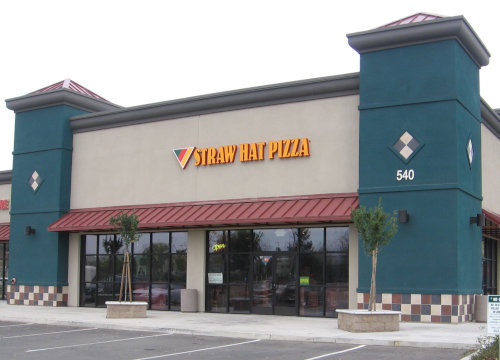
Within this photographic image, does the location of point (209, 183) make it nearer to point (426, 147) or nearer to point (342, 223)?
point (342, 223)

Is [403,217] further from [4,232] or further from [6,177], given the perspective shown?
[6,177]

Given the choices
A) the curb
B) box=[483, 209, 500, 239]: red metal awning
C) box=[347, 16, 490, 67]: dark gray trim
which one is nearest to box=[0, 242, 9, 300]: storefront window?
the curb

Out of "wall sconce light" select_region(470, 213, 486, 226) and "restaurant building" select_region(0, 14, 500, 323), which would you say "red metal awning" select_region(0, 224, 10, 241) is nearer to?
"restaurant building" select_region(0, 14, 500, 323)

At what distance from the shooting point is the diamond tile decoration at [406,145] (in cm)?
2088

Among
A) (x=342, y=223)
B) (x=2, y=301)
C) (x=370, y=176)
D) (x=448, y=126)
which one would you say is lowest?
(x=2, y=301)

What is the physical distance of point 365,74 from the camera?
71.9 ft

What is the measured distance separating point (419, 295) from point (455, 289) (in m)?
1.06

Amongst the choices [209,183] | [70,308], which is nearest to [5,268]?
[70,308]

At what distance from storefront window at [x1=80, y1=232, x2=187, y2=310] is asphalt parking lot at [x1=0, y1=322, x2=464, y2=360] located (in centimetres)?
663

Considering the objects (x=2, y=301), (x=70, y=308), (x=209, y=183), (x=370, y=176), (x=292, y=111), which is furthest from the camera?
(x=2, y=301)

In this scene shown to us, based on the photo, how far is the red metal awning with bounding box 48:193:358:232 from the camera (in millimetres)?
21922

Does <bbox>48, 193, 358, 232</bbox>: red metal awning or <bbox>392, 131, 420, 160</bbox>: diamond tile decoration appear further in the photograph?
<bbox>48, 193, 358, 232</bbox>: red metal awning

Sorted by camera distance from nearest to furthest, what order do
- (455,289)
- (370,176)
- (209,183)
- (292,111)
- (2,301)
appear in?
(455,289) < (370,176) < (292,111) < (209,183) < (2,301)

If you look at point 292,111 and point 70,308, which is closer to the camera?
point 292,111
